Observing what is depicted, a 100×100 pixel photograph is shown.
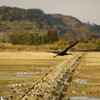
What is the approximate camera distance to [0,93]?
7.88m

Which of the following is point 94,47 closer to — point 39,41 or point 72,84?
point 39,41

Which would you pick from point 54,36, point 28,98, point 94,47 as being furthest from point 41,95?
point 54,36

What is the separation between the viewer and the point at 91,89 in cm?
863

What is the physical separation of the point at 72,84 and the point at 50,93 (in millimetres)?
1997

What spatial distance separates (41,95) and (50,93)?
37 cm

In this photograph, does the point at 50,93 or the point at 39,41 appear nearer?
the point at 50,93

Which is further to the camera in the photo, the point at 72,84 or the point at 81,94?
the point at 72,84

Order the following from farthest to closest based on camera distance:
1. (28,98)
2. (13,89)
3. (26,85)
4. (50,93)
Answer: (26,85)
(13,89)
(50,93)
(28,98)

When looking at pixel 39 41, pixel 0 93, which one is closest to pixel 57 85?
pixel 0 93

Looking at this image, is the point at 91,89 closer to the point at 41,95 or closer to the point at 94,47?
the point at 41,95

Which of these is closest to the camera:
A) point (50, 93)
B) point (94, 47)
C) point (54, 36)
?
point (50, 93)

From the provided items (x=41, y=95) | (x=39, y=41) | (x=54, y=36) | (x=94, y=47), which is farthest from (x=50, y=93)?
(x=54, y=36)

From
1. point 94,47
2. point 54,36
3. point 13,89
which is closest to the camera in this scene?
point 13,89

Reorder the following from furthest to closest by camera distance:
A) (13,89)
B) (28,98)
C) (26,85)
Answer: (26,85) < (13,89) < (28,98)
